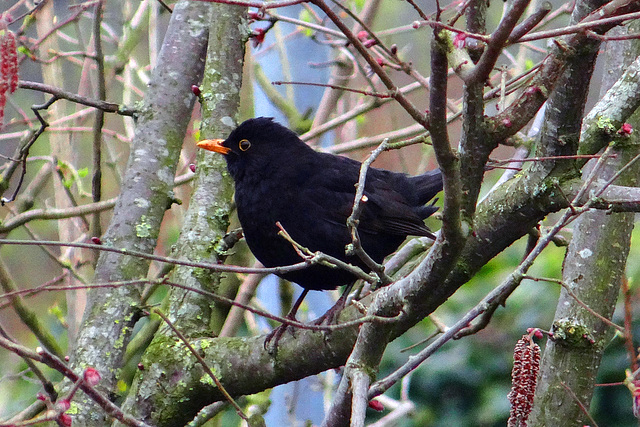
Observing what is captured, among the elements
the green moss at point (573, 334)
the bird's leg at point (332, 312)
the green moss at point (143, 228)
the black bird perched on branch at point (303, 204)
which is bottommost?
the green moss at point (573, 334)

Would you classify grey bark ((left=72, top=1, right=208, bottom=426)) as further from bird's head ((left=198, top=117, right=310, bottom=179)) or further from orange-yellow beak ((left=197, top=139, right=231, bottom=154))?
bird's head ((left=198, top=117, right=310, bottom=179))

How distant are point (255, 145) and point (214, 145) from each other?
0.31 m

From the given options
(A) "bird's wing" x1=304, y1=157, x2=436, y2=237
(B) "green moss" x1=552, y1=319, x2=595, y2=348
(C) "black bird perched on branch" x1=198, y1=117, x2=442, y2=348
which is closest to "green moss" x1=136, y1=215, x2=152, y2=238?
(C) "black bird perched on branch" x1=198, y1=117, x2=442, y2=348

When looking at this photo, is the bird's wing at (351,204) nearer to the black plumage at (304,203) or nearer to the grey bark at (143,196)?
the black plumage at (304,203)

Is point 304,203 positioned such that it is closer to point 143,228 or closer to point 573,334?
point 143,228

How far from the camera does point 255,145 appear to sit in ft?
13.0

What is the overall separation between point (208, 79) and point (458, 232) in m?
2.18

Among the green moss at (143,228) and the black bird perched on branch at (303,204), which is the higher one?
the black bird perched on branch at (303,204)

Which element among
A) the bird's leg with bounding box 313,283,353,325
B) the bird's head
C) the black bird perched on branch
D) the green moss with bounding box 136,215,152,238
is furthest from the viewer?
Result: the bird's head

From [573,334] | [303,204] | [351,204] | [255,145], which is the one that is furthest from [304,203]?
[573,334]

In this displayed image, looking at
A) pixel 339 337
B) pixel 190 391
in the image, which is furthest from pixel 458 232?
pixel 190 391

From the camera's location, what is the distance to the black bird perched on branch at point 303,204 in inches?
143

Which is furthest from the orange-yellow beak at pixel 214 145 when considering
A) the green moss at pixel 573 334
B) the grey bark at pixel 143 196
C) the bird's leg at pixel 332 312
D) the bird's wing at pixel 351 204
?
the green moss at pixel 573 334

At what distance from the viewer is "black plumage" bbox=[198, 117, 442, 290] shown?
3.64 m
